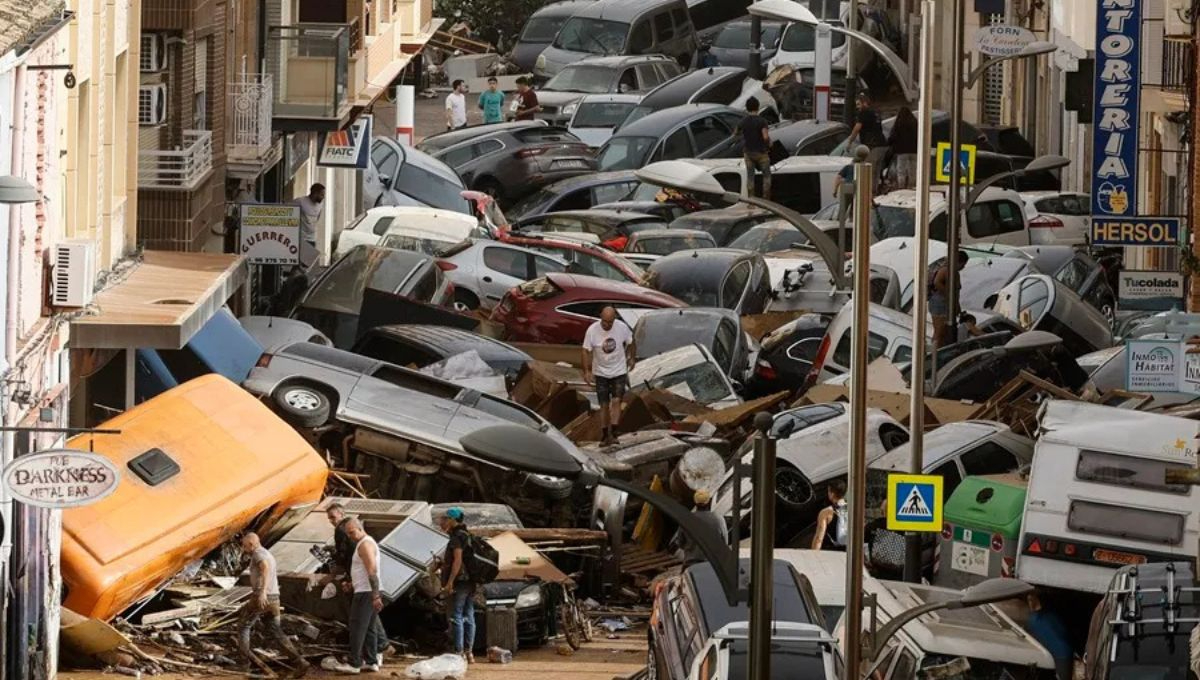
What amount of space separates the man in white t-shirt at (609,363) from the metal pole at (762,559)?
12.9 metres

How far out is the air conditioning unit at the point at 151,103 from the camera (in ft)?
101

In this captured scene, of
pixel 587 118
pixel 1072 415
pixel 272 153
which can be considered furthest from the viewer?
pixel 587 118

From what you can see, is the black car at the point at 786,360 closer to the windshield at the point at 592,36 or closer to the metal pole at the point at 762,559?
the metal pole at the point at 762,559

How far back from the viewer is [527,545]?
24.1m

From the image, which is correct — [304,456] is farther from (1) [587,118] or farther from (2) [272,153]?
(1) [587,118]

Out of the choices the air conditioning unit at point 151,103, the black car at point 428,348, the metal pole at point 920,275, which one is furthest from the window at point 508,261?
the metal pole at point 920,275

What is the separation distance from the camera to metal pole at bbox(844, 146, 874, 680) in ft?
57.4

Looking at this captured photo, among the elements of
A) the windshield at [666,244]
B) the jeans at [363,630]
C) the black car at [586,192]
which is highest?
the black car at [586,192]

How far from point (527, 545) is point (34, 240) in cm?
498

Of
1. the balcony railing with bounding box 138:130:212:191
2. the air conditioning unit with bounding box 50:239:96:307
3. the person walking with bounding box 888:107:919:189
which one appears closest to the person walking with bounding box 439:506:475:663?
the air conditioning unit with bounding box 50:239:96:307

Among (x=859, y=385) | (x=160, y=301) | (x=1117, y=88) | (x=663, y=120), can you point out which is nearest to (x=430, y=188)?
(x=663, y=120)

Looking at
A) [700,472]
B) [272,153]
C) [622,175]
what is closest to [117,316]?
[700,472]

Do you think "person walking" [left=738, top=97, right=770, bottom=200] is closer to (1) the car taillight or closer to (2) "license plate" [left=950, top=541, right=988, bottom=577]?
(1) the car taillight

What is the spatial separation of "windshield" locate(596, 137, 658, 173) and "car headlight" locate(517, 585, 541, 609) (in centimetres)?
2663
